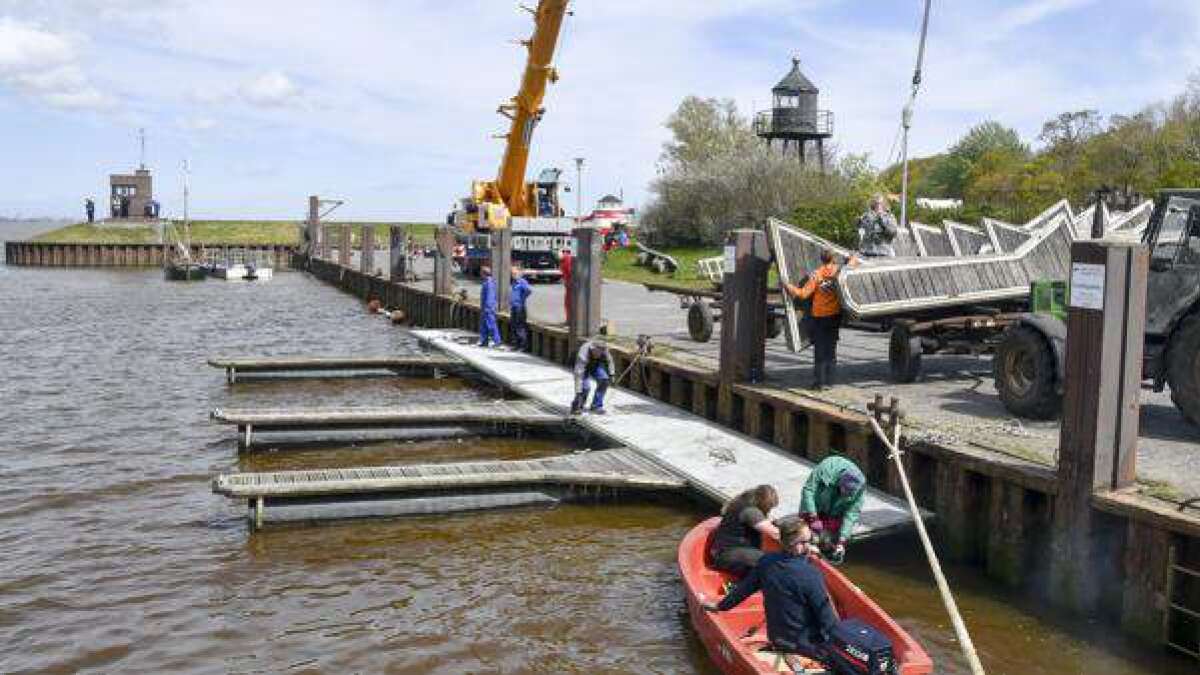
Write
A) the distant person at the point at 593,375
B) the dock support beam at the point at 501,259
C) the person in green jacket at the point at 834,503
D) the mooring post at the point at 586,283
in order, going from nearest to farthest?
the person in green jacket at the point at 834,503, the distant person at the point at 593,375, the mooring post at the point at 586,283, the dock support beam at the point at 501,259

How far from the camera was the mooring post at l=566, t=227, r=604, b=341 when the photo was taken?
63.7ft

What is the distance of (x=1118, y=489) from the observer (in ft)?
28.8

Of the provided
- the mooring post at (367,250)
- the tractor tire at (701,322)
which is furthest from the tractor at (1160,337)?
the mooring post at (367,250)

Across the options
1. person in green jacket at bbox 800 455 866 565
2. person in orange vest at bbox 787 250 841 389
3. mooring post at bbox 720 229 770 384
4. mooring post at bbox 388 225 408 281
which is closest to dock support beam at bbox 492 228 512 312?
mooring post at bbox 720 229 770 384

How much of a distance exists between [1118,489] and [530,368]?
1341 centimetres

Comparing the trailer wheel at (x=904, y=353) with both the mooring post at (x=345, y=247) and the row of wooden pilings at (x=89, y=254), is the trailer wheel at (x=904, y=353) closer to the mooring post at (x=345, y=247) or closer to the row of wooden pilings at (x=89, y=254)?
the mooring post at (x=345, y=247)

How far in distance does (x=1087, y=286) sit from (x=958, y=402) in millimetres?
4326

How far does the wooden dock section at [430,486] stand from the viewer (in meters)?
12.0

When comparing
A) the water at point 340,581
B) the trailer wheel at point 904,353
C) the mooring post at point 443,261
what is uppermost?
the mooring post at point 443,261

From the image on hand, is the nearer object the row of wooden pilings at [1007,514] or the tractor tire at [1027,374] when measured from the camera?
the row of wooden pilings at [1007,514]

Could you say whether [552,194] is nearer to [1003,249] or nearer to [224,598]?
[1003,249]

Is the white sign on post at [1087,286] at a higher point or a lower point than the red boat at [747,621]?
higher

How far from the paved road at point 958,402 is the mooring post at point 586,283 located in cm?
129

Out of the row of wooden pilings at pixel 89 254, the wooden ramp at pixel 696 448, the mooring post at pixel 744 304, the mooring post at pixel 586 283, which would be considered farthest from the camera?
the row of wooden pilings at pixel 89 254
